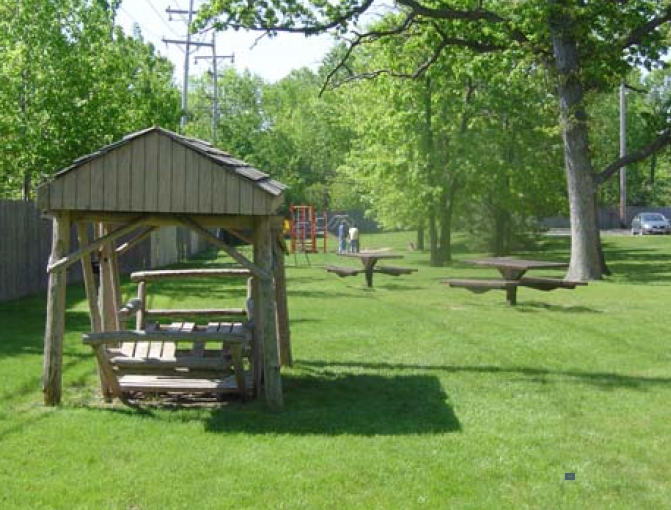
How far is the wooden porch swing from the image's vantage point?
8742 mm

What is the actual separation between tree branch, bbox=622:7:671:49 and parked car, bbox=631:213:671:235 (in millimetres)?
32683

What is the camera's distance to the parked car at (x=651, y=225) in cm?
5703

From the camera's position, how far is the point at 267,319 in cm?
896

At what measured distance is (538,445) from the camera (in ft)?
24.9

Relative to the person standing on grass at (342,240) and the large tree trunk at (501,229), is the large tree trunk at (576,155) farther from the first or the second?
the person standing on grass at (342,240)

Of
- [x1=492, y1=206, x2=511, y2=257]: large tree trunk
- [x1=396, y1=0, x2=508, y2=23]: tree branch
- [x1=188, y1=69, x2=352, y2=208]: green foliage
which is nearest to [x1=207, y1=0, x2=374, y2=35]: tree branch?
[x1=396, y1=0, x2=508, y2=23]: tree branch

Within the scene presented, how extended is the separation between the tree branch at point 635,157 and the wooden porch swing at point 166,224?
18774 millimetres

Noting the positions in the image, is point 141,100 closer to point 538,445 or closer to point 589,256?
point 589,256

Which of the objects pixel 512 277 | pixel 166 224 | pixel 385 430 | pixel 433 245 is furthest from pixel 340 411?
pixel 433 245

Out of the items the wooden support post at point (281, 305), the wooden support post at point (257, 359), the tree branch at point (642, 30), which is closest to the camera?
the wooden support post at point (257, 359)

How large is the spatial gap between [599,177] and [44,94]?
14.5 meters

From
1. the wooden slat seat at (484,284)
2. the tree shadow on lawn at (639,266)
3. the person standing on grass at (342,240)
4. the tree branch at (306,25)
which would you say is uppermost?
the tree branch at (306,25)

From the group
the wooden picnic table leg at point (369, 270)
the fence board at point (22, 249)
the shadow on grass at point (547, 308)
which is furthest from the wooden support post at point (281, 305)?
the wooden picnic table leg at point (369, 270)

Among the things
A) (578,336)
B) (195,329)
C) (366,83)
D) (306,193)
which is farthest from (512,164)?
(306,193)
